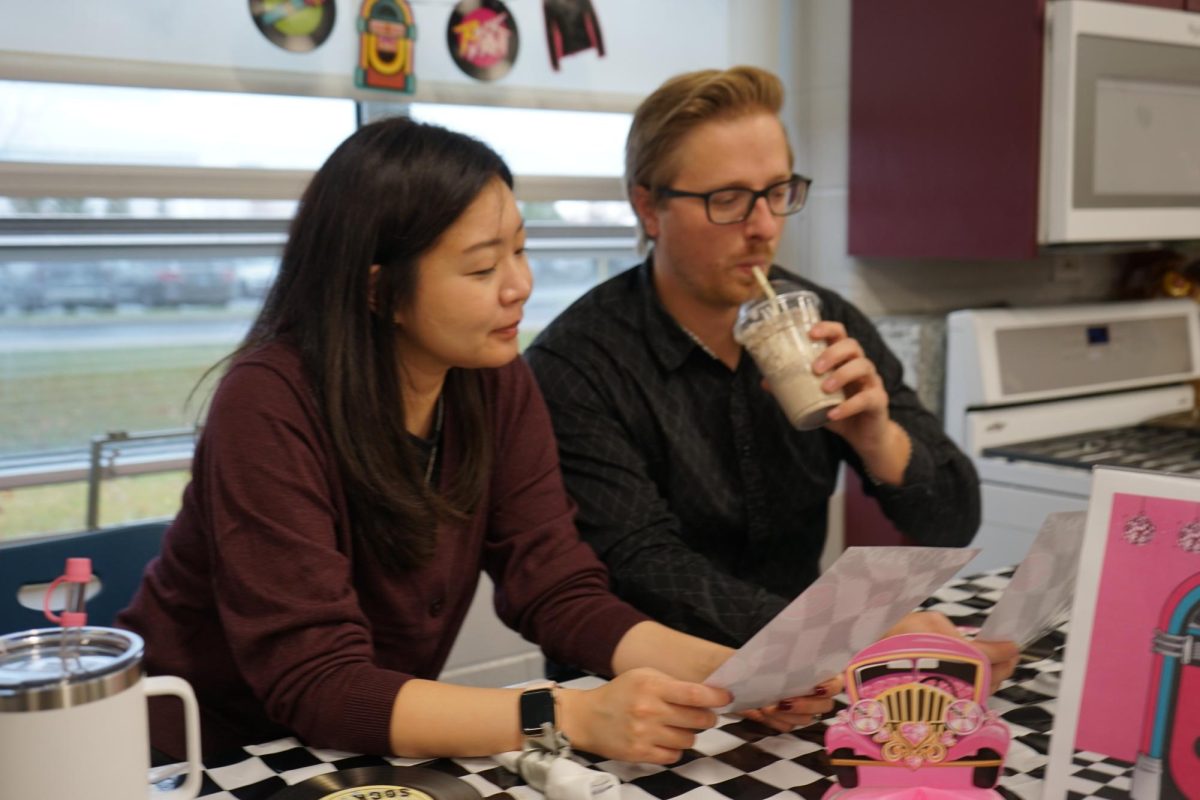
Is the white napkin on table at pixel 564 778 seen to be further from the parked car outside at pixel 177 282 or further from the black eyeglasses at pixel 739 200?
the parked car outside at pixel 177 282

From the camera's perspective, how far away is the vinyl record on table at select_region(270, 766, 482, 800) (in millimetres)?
887

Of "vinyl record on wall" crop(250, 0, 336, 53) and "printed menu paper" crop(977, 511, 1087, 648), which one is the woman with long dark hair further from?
"vinyl record on wall" crop(250, 0, 336, 53)

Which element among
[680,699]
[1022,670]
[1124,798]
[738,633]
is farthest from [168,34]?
[1124,798]

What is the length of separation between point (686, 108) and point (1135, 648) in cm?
101

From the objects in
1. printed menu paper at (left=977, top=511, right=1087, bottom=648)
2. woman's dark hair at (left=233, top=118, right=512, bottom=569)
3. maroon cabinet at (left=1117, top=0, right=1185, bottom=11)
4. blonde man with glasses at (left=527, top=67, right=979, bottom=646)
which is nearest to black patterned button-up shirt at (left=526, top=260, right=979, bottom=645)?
blonde man with glasses at (left=527, top=67, right=979, bottom=646)

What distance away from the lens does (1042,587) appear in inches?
40.7

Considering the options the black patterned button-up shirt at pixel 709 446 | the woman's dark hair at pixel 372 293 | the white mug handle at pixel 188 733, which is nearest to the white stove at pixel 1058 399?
the black patterned button-up shirt at pixel 709 446

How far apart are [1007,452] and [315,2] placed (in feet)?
5.10

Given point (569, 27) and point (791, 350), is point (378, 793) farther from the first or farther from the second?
point (569, 27)

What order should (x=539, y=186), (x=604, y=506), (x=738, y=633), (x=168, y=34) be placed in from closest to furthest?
(x=738, y=633)
(x=604, y=506)
(x=168, y=34)
(x=539, y=186)

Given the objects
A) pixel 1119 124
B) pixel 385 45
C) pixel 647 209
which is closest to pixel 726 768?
pixel 647 209

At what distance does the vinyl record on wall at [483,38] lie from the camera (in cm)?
216

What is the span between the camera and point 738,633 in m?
1.34

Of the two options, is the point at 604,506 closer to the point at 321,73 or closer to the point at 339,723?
the point at 339,723
